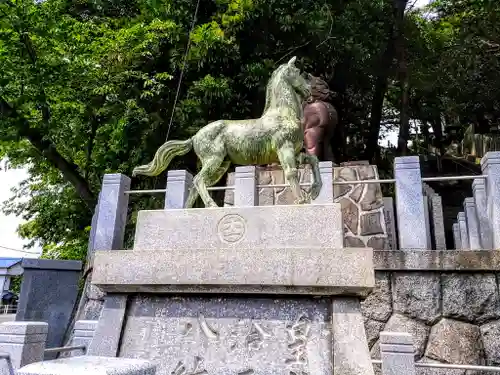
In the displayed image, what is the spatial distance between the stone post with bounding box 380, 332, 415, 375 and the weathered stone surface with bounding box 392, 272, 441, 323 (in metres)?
1.96

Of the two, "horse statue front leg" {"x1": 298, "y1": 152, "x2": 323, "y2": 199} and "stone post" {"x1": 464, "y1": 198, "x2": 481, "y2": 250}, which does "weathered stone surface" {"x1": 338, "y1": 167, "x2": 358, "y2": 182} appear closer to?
"stone post" {"x1": 464, "y1": 198, "x2": 481, "y2": 250}

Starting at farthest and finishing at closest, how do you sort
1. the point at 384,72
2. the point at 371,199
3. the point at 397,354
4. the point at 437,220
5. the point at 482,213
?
the point at 384,72
the point at 437,220
the point at 371,199
the point at 482,213
the point at 397,354

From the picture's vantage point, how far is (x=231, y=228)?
4.09m

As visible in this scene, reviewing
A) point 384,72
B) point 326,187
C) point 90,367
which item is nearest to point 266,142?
point 326,187

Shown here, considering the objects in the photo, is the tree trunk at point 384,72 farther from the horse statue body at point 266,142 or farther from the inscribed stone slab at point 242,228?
the inscribed stone slab at point 242,228

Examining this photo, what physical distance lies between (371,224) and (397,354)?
4.64 metres

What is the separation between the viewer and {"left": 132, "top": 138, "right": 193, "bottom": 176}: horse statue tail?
15.3 feet

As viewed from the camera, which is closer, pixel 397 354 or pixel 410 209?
pixel 397 354

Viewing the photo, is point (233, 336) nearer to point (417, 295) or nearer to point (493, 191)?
point (417, 295)

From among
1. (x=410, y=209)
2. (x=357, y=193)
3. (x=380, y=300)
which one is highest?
(x=357, y=193)

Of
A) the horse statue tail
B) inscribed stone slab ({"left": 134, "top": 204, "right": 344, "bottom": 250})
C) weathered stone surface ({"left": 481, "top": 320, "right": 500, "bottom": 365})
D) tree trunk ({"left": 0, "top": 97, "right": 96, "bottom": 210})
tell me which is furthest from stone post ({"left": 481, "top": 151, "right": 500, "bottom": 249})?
tree trunk ({"left": 0, "top": 97, "right": 96, "bottom": 210})

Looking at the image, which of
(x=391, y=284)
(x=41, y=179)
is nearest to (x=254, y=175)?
(x=391, y=284)

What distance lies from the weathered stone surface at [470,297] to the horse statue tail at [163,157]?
349 cm

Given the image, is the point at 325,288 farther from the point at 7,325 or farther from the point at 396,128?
the point at 396,128
